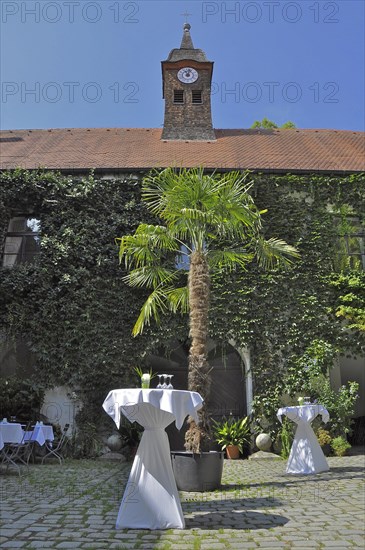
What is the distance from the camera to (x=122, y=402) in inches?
191

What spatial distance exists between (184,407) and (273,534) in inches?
55.9

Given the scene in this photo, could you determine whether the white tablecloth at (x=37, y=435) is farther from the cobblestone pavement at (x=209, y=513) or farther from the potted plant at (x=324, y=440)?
the potted plant at (x=324, y=440)

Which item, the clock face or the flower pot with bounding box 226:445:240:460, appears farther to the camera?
the clock face

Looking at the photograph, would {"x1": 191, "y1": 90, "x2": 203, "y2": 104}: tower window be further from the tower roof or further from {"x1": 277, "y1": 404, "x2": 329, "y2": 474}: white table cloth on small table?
{"x1": 277, "y1": 404, "x2": 329, "y2": 474}: white table cloth on small table

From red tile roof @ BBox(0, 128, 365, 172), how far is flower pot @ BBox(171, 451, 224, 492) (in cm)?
868

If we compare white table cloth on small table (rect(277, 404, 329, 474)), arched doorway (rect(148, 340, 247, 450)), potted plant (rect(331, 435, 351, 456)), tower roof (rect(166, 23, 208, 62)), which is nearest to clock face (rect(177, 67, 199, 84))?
tower roof (rect(166, 23, 208, 62))

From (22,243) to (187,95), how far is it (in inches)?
374

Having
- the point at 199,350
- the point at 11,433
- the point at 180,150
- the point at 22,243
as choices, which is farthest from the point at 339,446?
the point at 180,150

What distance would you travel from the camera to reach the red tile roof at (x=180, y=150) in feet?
45.8

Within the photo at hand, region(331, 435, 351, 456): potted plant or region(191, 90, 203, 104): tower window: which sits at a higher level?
region(191, 90, 203, 104): tower window

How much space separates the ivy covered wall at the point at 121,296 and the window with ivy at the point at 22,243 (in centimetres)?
45

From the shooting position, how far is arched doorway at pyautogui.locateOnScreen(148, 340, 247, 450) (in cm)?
1297

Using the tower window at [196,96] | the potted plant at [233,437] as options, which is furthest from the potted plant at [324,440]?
the tower window at [196,96]

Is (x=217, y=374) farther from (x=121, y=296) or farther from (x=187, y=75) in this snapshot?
(x=187, y=75)
